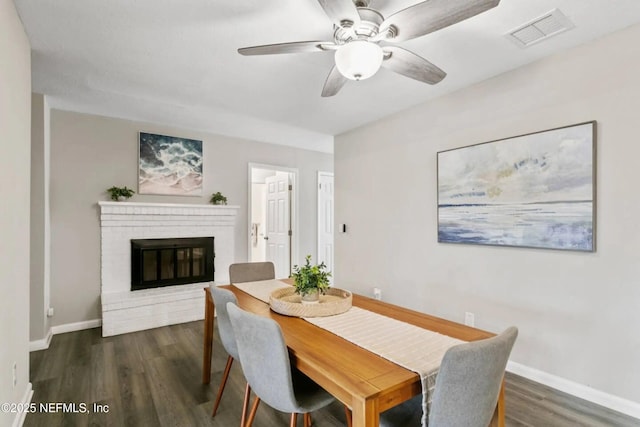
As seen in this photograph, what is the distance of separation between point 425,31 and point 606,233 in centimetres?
174

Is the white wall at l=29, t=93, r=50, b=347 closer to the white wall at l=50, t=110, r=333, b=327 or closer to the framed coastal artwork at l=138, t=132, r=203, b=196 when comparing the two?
the white wall at l=50, t=110, r=333, b=327

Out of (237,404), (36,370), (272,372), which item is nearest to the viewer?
(272,372)

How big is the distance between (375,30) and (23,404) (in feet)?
10.1

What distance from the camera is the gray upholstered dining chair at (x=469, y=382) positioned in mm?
1016

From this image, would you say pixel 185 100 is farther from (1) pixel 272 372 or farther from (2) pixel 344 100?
(1) pixel 272 372

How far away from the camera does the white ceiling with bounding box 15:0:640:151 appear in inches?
70.9

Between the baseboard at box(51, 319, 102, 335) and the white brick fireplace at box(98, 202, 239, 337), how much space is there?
386 mm

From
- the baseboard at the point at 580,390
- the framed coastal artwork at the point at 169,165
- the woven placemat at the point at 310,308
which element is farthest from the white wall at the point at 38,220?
the baseboard at the point at 580,390

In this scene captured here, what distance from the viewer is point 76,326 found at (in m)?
3.54

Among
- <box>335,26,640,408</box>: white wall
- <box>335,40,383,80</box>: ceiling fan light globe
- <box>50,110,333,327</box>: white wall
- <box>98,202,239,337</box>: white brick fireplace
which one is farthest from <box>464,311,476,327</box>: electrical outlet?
<box>50,110,333,327</box>: white wall

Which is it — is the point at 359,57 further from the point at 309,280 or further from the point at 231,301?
the point at 231,301

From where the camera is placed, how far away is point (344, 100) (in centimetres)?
314

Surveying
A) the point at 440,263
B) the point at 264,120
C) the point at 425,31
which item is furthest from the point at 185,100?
the point at 440,263

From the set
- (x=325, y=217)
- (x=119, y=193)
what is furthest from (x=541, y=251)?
(x=119, y=193)
